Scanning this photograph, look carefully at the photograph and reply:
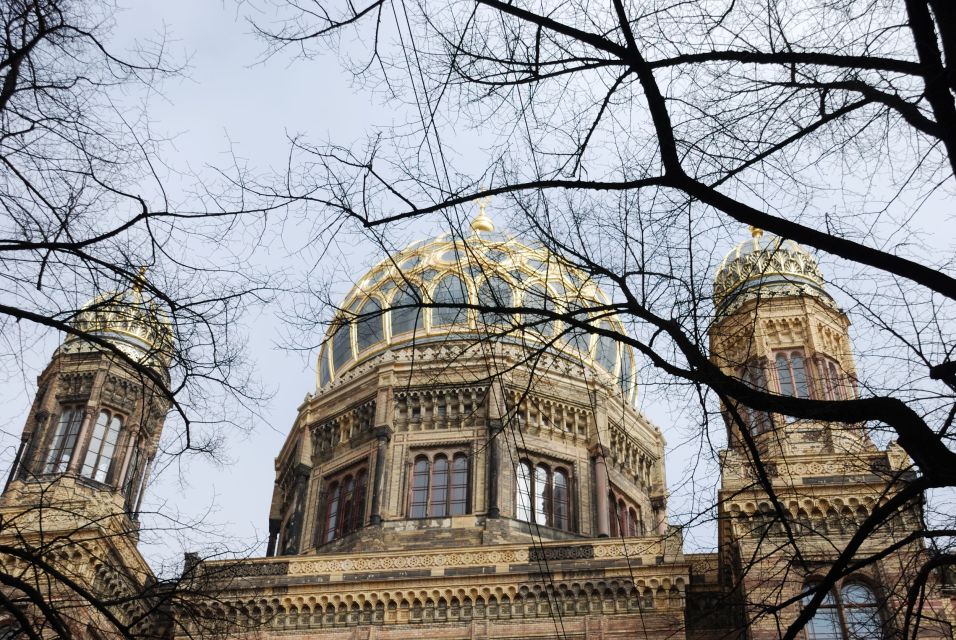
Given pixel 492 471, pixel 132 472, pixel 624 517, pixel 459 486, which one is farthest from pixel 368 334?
pixel 132 472

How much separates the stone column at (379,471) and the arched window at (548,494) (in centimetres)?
383

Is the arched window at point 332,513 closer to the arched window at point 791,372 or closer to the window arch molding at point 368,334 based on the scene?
the window arch molding at point 368,334

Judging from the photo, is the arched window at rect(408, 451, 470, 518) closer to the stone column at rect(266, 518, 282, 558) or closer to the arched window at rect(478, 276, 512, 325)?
the stone column at rect(266, 518, 282, 558)

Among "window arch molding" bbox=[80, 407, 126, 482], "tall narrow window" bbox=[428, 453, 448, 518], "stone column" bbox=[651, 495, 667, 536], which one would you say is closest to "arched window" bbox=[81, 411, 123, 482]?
"window arch molding" bbox=[80, 407, 126, 482]

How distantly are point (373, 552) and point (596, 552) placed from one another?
5502 mm

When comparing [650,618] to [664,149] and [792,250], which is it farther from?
[664,149]

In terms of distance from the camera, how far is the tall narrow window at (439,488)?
31.4 meters

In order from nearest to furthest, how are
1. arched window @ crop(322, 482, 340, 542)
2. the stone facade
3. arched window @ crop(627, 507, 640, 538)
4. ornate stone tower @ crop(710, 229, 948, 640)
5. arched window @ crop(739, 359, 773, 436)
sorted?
arched window @ crop(739, 359, 773, 436)
ornate stone tower @ crop(710, 229, 948, 640)
the stone facade
arched window @ crop(322, 482, 340, 542)
arched window @ crop(627, 507, 640, 538)

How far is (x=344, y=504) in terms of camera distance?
33.2m

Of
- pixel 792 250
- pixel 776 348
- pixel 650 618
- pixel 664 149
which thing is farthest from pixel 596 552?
pixel 664 149

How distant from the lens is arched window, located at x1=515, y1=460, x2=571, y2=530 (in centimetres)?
3169

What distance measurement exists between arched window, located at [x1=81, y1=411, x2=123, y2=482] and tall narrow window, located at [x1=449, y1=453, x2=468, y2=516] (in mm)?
9640

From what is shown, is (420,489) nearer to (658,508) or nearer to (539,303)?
(658,508)

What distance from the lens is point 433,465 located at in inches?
1284
